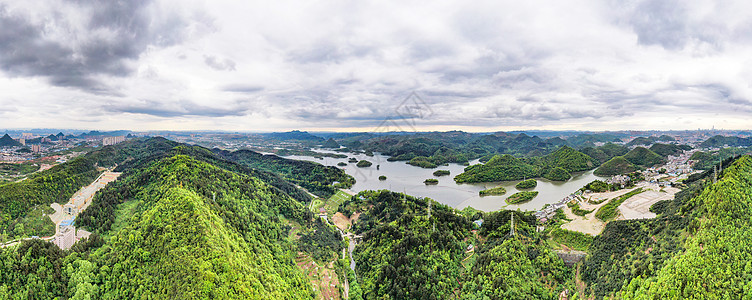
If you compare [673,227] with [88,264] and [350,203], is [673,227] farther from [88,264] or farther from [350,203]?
[88,264]

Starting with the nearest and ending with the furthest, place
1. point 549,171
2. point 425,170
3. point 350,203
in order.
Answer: point 350,203, point 549,171, point 425,170

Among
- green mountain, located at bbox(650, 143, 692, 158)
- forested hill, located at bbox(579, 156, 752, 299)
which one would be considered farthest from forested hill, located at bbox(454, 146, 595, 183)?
forested hill, located at bbox(579, 156, 752, 299)

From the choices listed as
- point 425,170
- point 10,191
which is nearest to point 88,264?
point 10,191

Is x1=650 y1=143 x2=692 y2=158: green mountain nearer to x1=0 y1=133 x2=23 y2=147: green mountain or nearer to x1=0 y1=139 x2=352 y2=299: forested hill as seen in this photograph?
x1=0 y1=139 x2=352 y2=299: forested hill

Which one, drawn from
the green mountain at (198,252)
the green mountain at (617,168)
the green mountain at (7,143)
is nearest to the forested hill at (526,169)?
the green mountain at (617,168)

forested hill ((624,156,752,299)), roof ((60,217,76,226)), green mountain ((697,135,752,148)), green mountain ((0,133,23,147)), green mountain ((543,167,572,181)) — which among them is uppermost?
green mountain ((697,135,752,148))

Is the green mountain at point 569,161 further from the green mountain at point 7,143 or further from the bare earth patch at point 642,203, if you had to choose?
the green mountain at point 7,143
